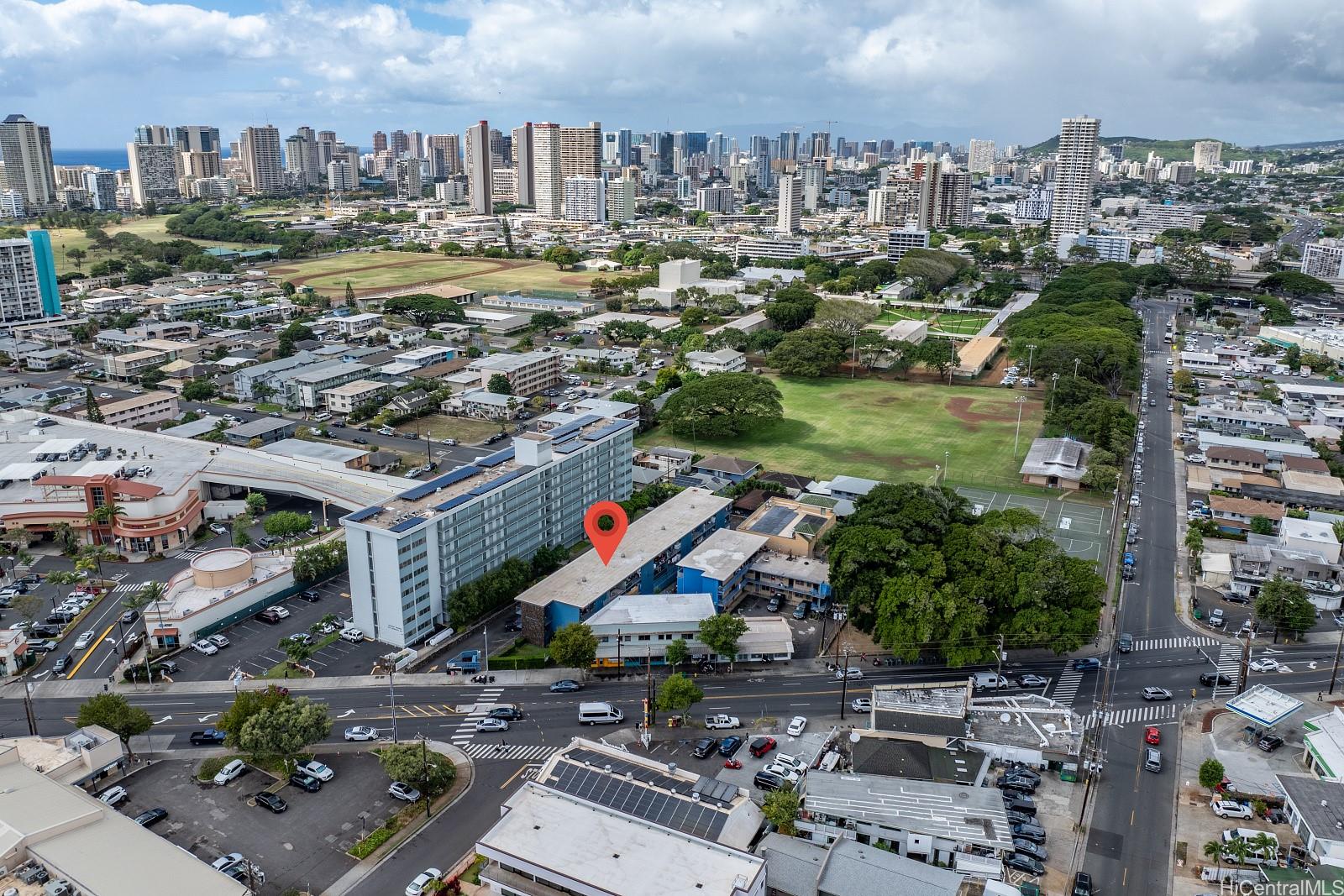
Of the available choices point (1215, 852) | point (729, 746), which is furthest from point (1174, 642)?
point (729, 746)

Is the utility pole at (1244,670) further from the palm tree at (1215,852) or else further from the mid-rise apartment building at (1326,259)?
the mid-rise apartment building at (1326,259)

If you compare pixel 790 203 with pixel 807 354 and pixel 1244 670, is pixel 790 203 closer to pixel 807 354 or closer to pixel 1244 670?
pixel 807 354

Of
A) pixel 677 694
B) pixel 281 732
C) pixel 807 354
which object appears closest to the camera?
pixel 281 732

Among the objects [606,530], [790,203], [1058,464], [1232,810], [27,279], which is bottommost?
[1232,810]

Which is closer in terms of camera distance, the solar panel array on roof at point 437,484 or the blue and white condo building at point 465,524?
the blue and white condo building at point 465,524

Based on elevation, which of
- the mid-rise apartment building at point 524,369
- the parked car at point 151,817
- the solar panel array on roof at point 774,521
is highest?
the mid-rise apartment building at point 524,369

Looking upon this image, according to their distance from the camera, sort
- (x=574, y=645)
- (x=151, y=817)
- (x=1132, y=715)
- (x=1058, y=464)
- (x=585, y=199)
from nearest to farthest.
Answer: (x=151, y=817)
(x=1132, y=715)
(x=574, y=645)
(x=1058, y=464)
(x=585, y=199)

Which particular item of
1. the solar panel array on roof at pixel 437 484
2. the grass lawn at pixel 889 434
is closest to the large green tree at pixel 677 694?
the solar panel array on roof at pixel 437 484
